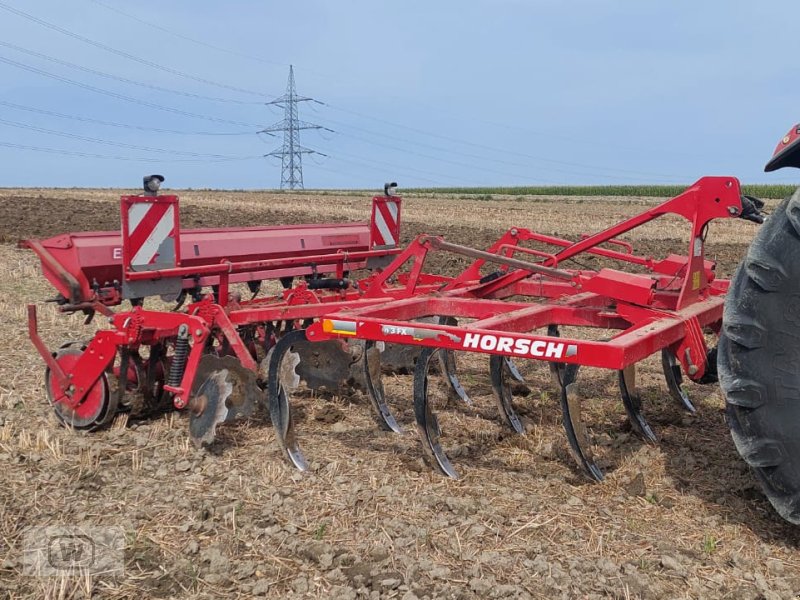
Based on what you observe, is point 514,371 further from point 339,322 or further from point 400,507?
point 400,507

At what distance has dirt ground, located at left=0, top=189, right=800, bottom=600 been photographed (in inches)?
109

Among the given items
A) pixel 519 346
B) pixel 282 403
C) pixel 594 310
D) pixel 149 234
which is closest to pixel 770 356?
pixel 519 346

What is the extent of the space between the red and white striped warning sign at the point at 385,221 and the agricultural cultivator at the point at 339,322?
633 millimetres

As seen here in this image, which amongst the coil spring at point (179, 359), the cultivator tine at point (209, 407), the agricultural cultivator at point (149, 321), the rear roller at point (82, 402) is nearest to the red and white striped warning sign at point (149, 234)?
the agricultural cultivator at point (149, 321)

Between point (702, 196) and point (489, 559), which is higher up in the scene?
point (702, 196)

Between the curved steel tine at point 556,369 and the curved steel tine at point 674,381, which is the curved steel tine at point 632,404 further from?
the curved steel tine at point 674,381

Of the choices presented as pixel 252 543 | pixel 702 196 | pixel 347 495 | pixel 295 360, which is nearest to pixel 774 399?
pixel 702 196

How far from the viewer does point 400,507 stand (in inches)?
131

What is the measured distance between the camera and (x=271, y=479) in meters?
3.66

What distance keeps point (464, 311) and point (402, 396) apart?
42.6 inches

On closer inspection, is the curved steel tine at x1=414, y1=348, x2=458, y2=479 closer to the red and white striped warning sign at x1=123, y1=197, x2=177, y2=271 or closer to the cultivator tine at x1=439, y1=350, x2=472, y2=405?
the cultivator tine at x1=439, y1=350, x2=472, y2=405

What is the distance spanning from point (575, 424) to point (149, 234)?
8.52 ft

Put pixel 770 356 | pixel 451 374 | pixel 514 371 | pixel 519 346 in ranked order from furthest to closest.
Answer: pixel 514 371 → pixel 451 374 → pixel 519 346 → pixel 770 356

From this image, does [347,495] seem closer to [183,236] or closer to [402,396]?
[402,396]
